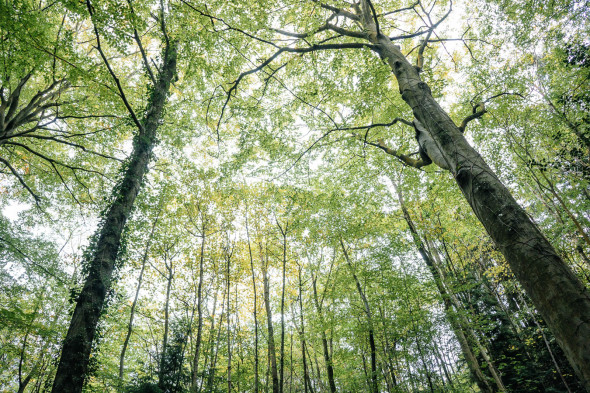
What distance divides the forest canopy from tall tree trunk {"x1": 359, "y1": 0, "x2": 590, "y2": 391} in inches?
0.6

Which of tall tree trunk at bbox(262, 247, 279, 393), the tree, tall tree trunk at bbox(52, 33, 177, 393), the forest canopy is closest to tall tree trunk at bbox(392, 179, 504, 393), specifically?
the forest canopy

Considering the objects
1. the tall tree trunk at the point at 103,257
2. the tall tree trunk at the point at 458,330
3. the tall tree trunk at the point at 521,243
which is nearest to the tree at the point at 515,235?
the tall tree trunk at the point at 521,243

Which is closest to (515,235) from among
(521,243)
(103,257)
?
(521,243)

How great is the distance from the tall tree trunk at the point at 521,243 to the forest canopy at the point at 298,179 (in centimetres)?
2

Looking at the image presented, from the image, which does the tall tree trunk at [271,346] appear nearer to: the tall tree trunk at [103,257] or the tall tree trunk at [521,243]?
the tall tree trunk at [103,257]

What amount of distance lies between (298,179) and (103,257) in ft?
23.2

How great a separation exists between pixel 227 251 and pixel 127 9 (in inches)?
426

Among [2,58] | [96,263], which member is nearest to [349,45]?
[96,263]

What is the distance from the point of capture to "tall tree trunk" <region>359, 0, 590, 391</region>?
64.4 inches

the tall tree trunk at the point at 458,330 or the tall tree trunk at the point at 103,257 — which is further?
the tall tree trunk at the point at 458,330

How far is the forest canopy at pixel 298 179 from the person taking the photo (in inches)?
170

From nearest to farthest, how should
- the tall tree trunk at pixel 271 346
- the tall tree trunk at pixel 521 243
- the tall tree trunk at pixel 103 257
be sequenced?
the tall tree trunk at pixel 521 243
the tall tree trunk at pixel 103 257
the tall tree trunk at pixel 271 346

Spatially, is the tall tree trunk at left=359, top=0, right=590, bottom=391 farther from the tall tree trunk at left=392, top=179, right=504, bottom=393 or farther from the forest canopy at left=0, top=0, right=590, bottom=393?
the tall tree trunk at left=392, top=179, right=504, bottom=393

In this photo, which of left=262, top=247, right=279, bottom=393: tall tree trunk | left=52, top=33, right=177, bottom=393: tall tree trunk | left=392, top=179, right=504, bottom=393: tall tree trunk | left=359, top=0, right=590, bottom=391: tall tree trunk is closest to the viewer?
left=359, top=0, right=590, bottom=391: tall tree trunk
